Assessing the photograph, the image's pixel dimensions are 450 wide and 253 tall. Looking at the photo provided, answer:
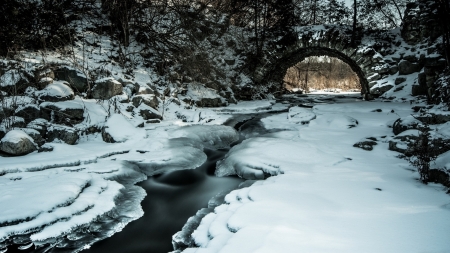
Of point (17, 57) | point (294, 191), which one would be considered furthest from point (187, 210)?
point (17, 57)

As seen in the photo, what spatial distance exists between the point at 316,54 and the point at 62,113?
459 inches

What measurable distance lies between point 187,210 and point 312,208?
1.68 m

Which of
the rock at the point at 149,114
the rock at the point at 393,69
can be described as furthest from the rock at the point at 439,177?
the rock at the point at 393,69

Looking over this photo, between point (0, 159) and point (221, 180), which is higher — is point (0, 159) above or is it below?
above

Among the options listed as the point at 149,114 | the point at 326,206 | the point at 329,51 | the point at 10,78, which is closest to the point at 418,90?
the point at 329,51

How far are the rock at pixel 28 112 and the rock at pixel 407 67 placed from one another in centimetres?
1233

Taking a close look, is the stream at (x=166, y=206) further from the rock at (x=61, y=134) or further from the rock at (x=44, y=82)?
the rock at (x=44, y=82)

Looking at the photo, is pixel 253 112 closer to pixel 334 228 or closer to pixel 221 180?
pixel 221 180

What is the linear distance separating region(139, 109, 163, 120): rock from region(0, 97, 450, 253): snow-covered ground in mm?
1599

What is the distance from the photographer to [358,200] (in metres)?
3.03

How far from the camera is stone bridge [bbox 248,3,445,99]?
35.2ft

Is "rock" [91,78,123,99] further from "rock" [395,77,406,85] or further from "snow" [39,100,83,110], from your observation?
"rock" [395,77,406,85]

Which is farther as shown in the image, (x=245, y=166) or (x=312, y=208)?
(x=245, y=166)

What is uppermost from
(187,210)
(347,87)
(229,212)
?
(347,87)
